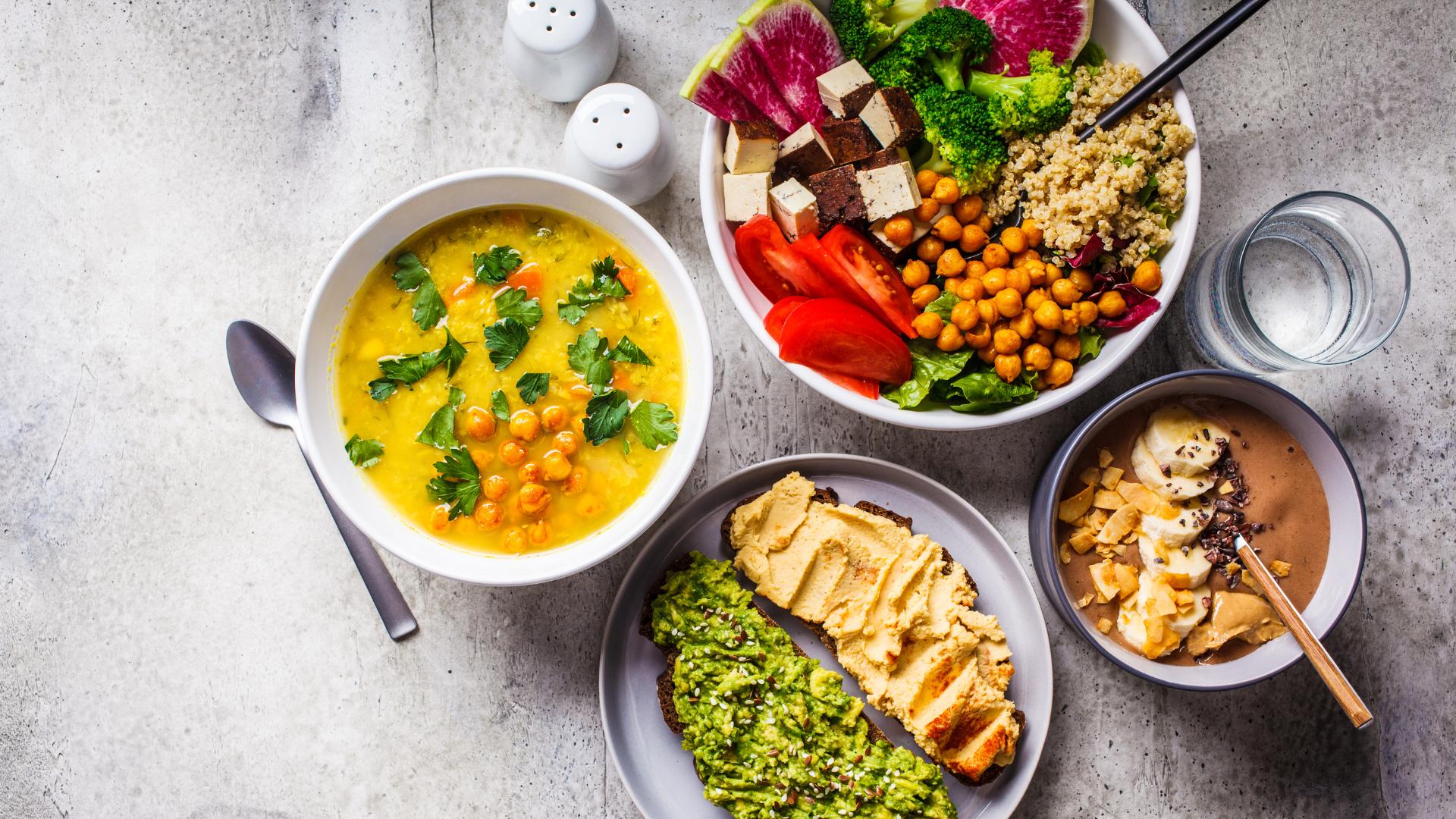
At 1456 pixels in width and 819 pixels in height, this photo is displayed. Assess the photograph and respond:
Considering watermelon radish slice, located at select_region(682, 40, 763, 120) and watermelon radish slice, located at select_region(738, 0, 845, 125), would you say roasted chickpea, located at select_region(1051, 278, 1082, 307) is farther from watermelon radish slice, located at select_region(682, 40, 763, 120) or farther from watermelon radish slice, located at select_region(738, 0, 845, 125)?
watermelon radish slice, located at select_region(682, 40, 763, 120)

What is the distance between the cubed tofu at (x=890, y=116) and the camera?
94.6 inches

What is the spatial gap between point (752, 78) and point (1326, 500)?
206 cm

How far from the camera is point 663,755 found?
2.69 meters

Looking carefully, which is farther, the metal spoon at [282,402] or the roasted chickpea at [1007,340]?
the metal spoon at [282,402]

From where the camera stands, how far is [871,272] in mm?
2471

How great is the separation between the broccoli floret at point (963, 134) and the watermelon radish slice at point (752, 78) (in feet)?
1.25

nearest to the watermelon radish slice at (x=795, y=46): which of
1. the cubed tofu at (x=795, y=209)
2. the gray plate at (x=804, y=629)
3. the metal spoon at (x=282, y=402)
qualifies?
the cubed tofu at (x=795, y=209)

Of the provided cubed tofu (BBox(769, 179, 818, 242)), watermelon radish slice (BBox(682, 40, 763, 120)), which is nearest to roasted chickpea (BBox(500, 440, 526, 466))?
cubed tofu (BBox(769, 179, 818, 242))

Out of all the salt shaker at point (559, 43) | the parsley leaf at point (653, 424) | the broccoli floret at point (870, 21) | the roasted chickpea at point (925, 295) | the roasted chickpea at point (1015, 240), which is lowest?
the parsley leaf at point (653, 424)

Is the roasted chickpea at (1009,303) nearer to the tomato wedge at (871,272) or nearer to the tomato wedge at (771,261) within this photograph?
the tomato wedge at (871,272)

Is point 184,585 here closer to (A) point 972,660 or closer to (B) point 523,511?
(B) point 523,511

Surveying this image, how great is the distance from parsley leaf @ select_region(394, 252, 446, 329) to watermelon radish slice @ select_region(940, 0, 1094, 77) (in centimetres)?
169

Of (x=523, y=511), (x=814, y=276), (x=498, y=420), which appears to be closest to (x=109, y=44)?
(x=498, y=420)

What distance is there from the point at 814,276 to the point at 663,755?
153 cm
